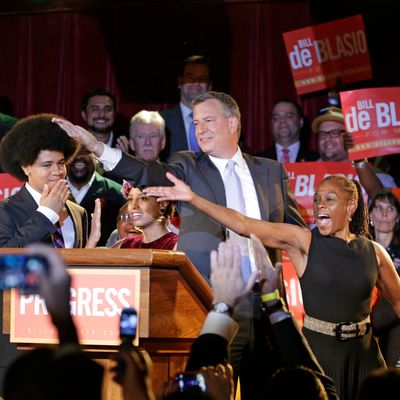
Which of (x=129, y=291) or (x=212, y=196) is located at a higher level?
(x=212, y=196)

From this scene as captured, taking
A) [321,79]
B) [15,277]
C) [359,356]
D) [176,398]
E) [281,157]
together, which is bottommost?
[359,356]

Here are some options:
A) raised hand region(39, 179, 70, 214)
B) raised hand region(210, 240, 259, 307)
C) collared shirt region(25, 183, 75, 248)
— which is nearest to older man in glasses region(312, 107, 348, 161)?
collared shirt region(25, 183, 75, 248)

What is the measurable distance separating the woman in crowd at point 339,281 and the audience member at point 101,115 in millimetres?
3058

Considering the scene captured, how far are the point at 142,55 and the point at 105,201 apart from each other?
2.45 m

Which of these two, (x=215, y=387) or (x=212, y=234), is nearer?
(x=215, y=387)

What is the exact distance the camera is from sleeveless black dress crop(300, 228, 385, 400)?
416 cm

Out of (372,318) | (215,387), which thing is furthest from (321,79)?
(215,387)

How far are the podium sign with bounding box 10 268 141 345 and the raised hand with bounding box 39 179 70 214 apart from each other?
2.67ft

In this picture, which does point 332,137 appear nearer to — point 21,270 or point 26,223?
point 26,223

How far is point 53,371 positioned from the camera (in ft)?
5.24

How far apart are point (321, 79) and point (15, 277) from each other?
5858 mm

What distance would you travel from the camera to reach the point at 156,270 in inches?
125

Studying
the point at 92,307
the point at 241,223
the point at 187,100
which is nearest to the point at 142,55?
the point at 187,100

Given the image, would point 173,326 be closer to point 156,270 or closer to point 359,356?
point 156,270
